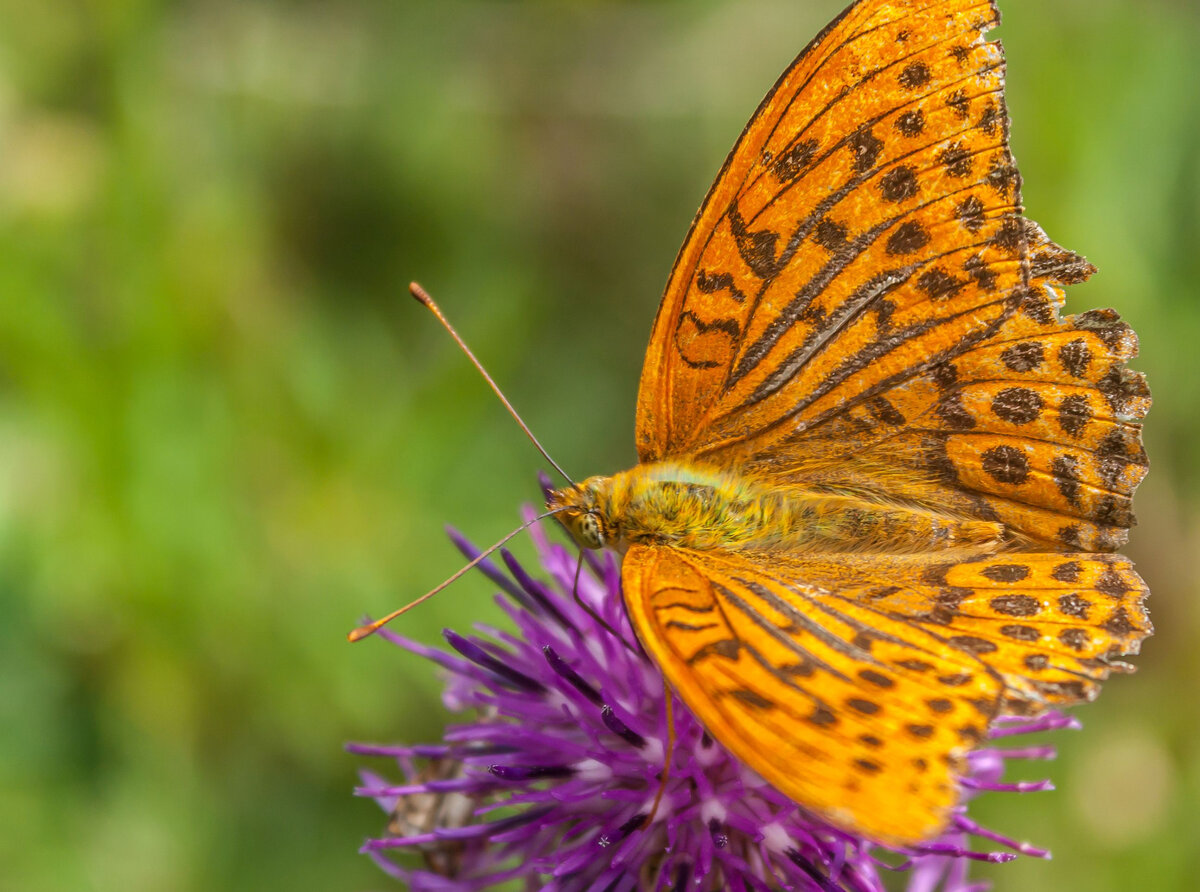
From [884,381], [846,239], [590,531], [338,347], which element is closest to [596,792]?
[590,531]

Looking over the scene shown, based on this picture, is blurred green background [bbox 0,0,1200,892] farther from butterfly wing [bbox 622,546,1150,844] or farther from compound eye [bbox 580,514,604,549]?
butterfly wing [bbox 622,546,1150,844]

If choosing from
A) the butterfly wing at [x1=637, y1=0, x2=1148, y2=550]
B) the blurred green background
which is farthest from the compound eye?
the blurred green background

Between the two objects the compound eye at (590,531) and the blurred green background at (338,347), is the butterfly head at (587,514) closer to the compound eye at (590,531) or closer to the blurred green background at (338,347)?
the compound eye at (590,531)

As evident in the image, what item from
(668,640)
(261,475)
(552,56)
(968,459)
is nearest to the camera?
(668,640)

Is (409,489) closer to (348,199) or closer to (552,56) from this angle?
(348,199)

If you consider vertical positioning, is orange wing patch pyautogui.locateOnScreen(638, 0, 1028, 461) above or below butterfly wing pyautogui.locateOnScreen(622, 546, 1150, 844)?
above

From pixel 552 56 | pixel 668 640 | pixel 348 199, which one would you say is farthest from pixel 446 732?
pixel 552 56

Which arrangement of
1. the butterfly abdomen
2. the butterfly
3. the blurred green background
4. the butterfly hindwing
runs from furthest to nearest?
the blurred green background < the butterfly abdomen < the butterfly < the butterfly hindwing
